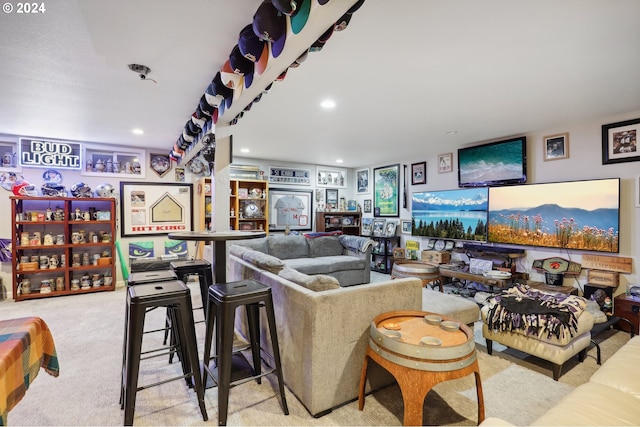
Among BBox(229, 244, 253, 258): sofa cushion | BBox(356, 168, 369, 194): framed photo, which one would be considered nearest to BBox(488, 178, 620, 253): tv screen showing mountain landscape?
BBox(356, 168, 369, 194): framed photo

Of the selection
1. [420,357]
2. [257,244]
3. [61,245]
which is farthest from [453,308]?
[61,245]

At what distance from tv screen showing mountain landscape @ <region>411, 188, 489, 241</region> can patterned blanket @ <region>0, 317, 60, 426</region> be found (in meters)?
4.82

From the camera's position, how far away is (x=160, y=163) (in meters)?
5.16

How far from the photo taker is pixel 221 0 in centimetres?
148

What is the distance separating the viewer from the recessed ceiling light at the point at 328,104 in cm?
284

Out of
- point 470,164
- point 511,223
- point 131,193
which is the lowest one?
point 511,223

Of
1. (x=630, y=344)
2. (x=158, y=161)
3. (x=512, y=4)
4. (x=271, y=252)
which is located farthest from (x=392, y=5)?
(x=158, y=161)

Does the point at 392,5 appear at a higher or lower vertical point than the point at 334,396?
higher

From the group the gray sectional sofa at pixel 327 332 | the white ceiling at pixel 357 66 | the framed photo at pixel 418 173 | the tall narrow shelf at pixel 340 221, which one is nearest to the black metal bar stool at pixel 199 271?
the gray sectional sofa at pixel 327 332

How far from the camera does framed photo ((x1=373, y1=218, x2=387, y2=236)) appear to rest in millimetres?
6179

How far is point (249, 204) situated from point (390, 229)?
280cm

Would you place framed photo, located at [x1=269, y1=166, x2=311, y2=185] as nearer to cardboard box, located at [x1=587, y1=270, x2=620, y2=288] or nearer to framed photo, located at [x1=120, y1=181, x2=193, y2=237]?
framed photo, located at [x1=120, y1=181, x2=193, y2=237]

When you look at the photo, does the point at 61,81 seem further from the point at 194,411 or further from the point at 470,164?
the point at 470,164

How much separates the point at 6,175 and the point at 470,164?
21.9ft
